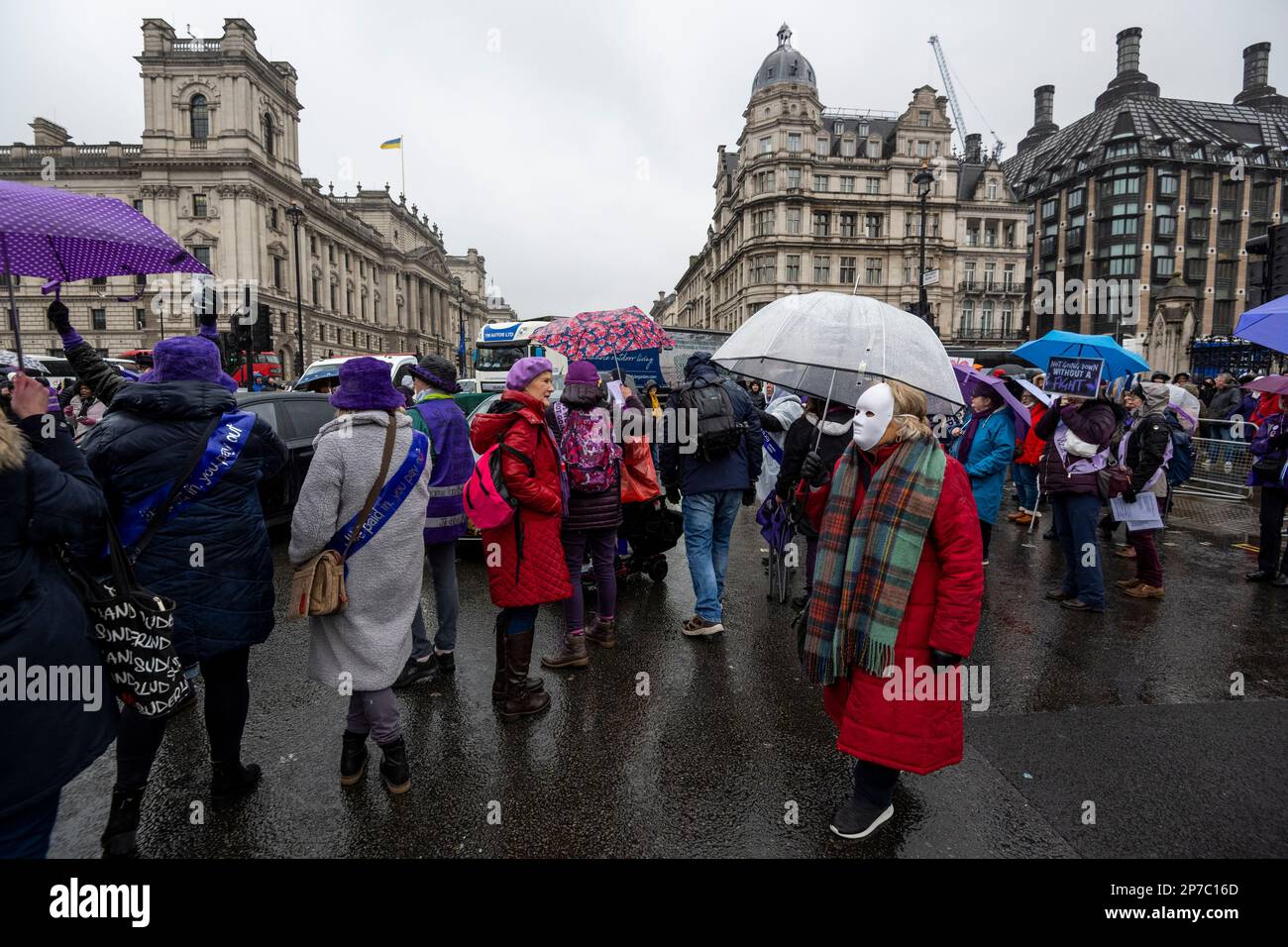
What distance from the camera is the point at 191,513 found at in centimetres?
275

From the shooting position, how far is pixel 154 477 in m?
2.65

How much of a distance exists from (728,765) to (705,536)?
6.47 ft

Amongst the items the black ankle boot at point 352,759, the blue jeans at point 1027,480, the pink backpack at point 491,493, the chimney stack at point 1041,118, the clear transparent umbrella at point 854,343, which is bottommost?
the black ankle boot at point 352,759

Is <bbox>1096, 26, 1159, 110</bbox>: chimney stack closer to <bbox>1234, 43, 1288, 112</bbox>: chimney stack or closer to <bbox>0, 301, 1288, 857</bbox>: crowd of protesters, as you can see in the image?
<bbox>1234, 43, 1288, 112</bbox>: chimney stack

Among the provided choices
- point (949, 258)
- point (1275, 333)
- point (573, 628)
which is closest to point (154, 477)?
point (573, 628)

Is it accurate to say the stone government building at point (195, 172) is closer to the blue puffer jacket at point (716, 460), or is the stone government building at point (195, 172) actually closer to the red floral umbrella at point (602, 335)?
the red floral umbrella at point (602, 335)

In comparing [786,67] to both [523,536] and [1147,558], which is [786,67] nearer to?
[1147,558]

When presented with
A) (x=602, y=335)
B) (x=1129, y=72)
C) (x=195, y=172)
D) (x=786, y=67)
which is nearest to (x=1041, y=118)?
(x=1129, y=72)

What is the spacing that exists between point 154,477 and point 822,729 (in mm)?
3417

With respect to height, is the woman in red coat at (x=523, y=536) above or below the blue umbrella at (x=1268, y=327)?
below

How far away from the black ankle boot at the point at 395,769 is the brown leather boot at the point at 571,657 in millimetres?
1444

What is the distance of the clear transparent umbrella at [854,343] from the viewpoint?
124 inches

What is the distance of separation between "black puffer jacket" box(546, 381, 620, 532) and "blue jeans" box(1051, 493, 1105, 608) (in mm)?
4121

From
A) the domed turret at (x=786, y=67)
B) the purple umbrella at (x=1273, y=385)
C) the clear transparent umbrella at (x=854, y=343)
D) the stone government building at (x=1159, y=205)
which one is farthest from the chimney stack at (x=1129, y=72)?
the clear transparent umbrella at (x=854, y=343)
